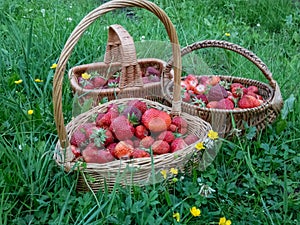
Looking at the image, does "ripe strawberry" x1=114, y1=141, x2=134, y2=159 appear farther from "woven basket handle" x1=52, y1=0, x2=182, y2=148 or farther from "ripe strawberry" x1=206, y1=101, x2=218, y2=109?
"ripe strawberry" x1=206, y1=101, x2=218, y2=109

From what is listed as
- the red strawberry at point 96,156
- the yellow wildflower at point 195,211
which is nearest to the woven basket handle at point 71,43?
the red strawberry at point 96,156

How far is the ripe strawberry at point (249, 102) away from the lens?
5.94 ft

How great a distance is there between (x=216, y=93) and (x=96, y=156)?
631mm

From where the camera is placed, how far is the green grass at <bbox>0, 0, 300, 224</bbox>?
1393mm

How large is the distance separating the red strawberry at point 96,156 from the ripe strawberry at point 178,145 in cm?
22

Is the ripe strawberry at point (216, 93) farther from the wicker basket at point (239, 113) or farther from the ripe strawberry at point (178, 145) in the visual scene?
the ripe strawberry at point (178, 145)

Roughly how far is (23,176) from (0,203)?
13 centimetres

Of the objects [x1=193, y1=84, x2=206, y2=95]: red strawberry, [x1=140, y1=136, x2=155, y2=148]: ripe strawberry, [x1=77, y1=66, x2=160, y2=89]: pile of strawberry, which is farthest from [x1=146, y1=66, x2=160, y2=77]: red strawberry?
[x1=140, y1=136, x2=155, y2=148]: ripe strawberry

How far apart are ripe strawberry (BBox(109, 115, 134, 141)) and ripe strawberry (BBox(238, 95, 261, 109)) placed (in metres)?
0.50

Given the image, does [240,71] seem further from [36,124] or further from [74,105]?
[36,124]

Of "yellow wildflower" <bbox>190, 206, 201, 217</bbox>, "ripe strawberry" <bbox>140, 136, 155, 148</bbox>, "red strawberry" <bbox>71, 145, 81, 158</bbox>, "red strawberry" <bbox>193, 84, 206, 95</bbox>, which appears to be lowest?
"yellow wildflower" <bbox>190, 206, 201, 217</bbox>

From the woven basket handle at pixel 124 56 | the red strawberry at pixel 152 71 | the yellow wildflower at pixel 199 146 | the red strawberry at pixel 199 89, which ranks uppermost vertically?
the woven basket handle at pixel 124 56

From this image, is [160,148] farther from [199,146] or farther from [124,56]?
[124,56]

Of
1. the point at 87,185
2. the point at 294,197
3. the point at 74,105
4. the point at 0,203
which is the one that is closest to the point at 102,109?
the point at 74,105
